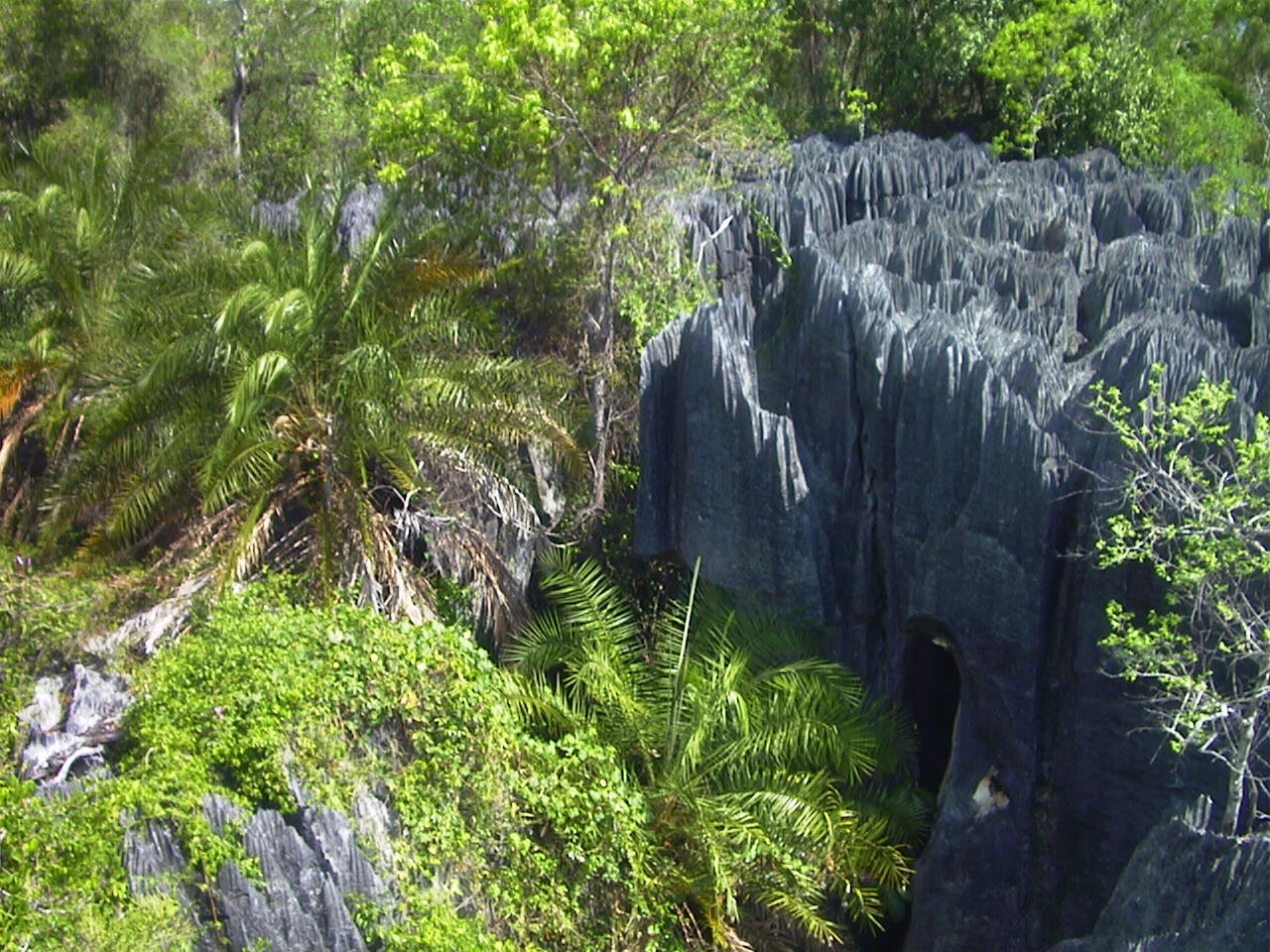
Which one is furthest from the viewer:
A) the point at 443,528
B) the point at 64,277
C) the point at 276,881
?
the point at 64,277

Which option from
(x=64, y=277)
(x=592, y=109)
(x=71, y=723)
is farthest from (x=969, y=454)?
(x=64, y=277)

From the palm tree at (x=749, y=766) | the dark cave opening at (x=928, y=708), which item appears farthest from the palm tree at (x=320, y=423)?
the dark cave opening at (x=928, y=708)

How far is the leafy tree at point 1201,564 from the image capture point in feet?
19.4

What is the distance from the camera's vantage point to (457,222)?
10.4 meters

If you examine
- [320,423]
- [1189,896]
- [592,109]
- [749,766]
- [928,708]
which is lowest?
[749,766]

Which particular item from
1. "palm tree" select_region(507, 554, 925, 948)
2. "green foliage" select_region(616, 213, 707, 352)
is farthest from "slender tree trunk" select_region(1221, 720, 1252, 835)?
"green foliage" select_region(616, 213, 707, 352)

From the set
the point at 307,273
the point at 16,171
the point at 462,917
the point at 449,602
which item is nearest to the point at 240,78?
the point at 16,171

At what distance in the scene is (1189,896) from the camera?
225 inches

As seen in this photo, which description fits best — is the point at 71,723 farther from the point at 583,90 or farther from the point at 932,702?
the point at 583,90

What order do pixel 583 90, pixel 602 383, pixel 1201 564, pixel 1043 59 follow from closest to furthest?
pixel 1201 564, pixel 583 90, pixel 602 383, pixel 1043 59

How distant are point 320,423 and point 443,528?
1146mm

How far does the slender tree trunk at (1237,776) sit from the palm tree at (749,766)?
214 centimetres

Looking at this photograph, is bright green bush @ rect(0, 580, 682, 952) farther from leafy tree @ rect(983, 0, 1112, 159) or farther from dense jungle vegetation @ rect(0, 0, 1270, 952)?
leafy tree @ rect(983, 0, 1112, 159)

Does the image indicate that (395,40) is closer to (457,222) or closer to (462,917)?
(457,222)
